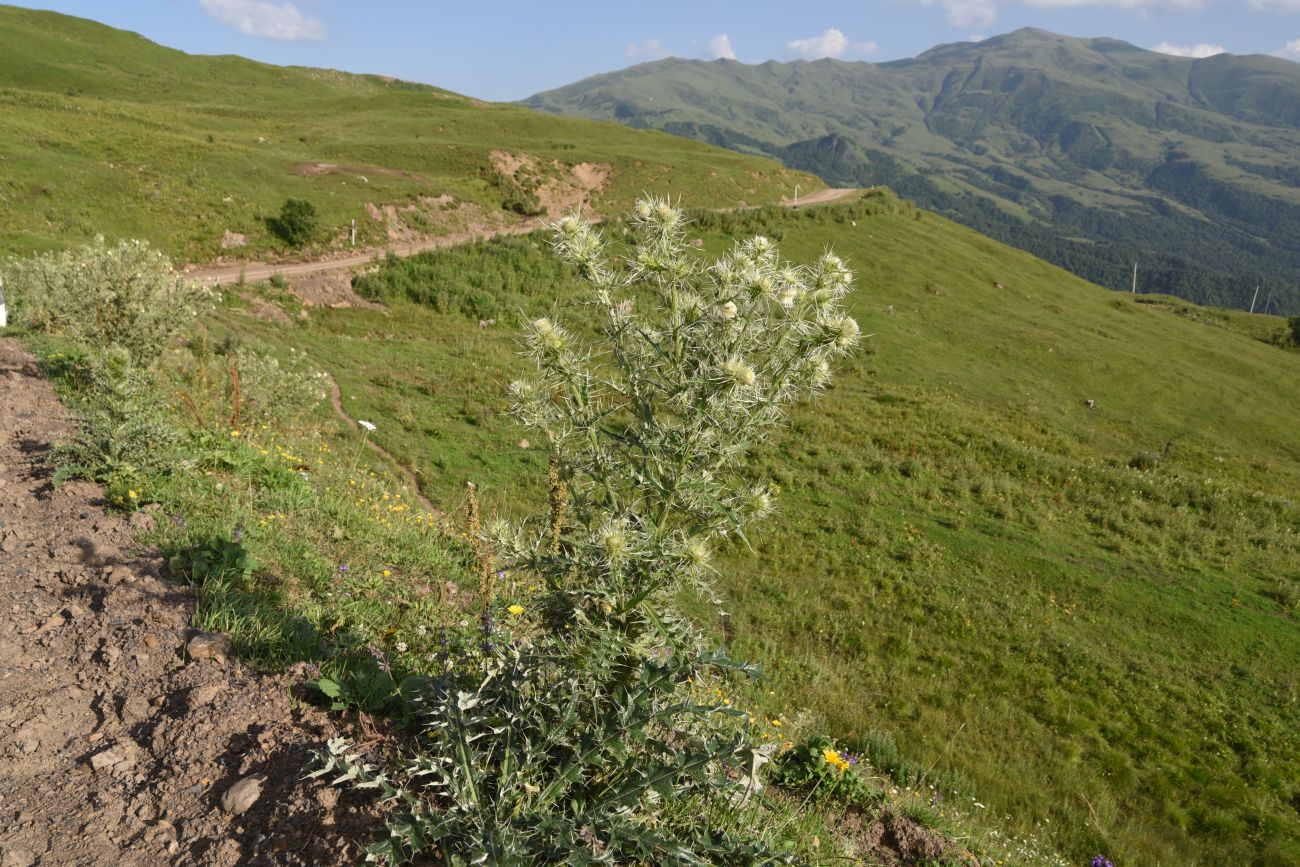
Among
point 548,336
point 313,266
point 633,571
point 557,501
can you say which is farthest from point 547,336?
point 313,266

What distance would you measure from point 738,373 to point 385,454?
14.0 m

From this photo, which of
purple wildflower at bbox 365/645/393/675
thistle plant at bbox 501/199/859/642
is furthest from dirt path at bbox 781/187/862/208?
thistle plant at bbox 501/199/859/642

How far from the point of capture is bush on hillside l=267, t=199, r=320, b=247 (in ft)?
105

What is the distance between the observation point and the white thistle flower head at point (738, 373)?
259cm

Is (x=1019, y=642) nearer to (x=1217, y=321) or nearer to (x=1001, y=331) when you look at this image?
(x=1001, y=331)

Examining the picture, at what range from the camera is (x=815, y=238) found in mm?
42719

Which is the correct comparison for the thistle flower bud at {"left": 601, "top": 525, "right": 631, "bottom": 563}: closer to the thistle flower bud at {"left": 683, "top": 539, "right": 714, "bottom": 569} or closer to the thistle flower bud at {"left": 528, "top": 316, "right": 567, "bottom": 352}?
the thistle flower bud at {"left": 683, "top": 539, "right": 714, "bottom": 569}

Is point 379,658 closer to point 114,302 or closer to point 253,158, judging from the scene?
point 114,302

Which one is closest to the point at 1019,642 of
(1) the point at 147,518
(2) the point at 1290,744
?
(2) the point at 1290,744

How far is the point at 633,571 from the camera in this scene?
3.02 metres

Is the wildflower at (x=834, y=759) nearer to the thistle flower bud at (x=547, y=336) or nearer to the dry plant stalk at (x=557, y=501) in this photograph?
the dry plant stalk at (x=557, y=501)

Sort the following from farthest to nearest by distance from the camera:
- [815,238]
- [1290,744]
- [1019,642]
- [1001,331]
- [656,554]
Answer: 1. [815,238]
2. [1001,331]
3. [1019,642]
4. [1290,744]
5. [656,554]

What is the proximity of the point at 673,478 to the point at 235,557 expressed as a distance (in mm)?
4017

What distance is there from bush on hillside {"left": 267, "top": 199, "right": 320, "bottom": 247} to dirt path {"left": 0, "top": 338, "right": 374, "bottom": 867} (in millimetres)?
31065
